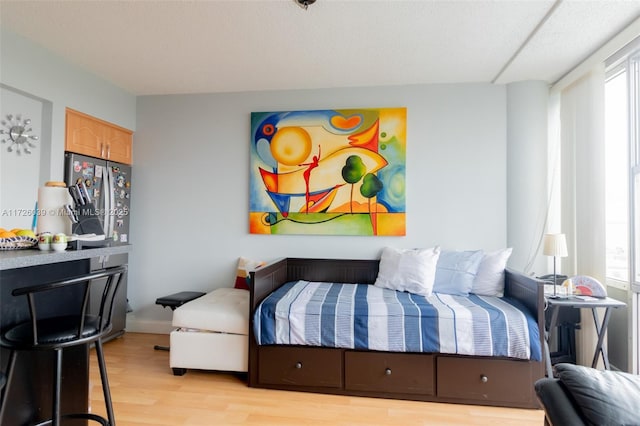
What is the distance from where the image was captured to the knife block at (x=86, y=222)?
5.29 ft

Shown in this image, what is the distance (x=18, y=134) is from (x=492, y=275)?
376cm

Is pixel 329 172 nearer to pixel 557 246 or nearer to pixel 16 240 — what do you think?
pixel 557 246

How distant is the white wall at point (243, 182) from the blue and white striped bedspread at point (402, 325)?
869 millimetres

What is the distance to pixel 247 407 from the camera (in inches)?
85.0

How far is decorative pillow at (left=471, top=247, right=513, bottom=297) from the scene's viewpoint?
2.81 meters

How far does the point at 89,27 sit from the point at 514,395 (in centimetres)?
367

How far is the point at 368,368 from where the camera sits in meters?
2.31

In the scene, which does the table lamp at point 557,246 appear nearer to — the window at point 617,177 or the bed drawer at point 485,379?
the window at point 617,177

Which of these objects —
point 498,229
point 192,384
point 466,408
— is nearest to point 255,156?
point 192,384

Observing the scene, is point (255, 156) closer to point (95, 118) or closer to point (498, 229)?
point (95, 118)

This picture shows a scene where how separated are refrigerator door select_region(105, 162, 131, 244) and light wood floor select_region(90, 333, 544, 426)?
128cm

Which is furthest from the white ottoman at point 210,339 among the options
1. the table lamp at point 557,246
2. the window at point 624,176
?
the window at point 624,176

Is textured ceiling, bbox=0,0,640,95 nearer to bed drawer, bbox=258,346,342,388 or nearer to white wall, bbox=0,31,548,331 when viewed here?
white wall, bbox=0,31,548,331

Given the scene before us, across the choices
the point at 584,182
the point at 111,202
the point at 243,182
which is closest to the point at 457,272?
the point at 584,182
